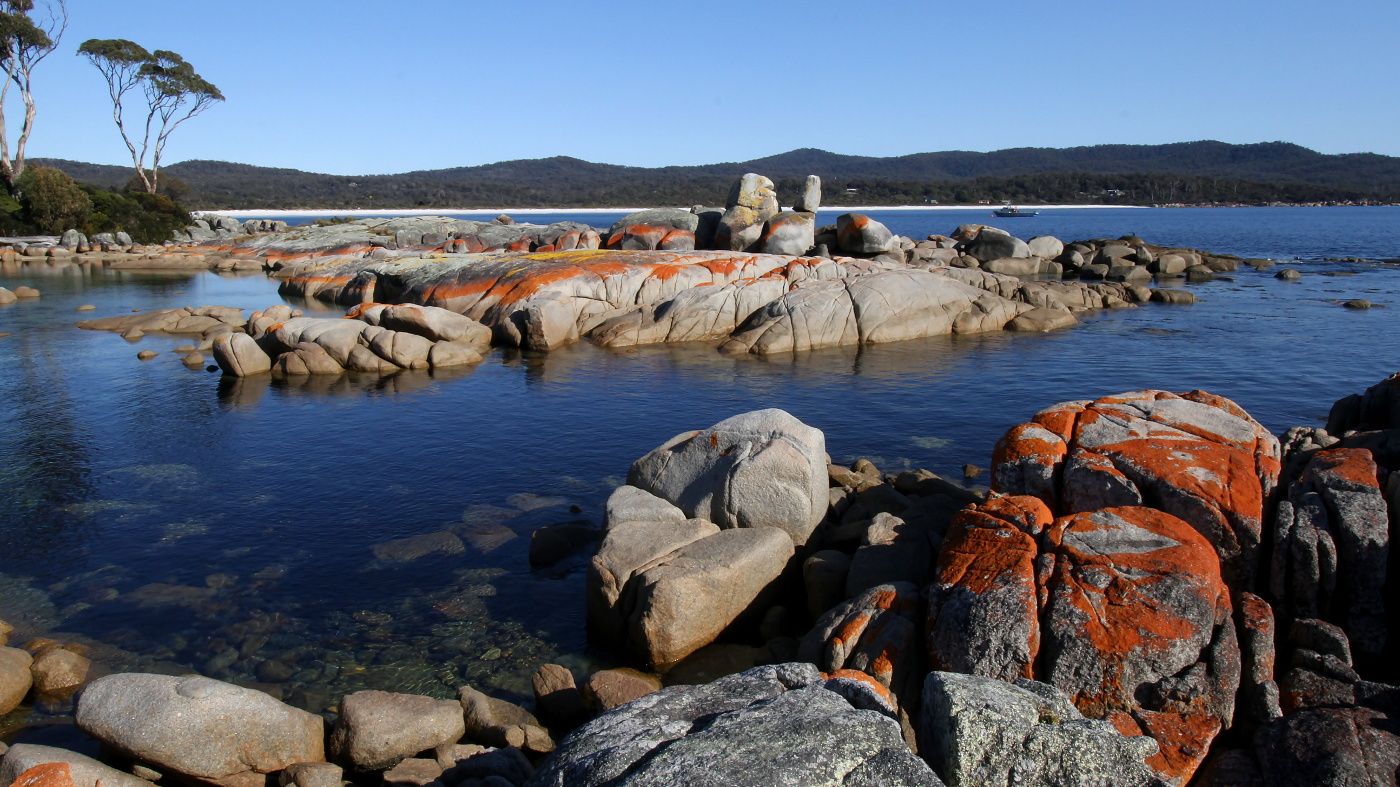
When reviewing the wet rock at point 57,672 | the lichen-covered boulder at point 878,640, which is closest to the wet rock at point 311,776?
the wet rock at point 57,672

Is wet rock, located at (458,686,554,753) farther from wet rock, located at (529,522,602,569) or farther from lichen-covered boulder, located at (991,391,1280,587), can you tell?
lichen-covered boulder, located at (991,391,1280,587)

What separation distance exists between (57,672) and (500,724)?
589cm

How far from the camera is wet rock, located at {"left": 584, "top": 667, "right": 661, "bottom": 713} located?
10.4m

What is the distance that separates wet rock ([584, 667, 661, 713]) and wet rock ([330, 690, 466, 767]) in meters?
1.48

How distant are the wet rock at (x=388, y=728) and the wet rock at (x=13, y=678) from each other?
426cm

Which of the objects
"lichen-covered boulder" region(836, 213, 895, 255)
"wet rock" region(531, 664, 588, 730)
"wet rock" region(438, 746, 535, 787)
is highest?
"lichen-covered boulder" region(836, 213, 895, 255)

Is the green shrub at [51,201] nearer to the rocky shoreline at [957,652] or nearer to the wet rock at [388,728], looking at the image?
the rocky shoreline at [957,652]

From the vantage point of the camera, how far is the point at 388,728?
31.3 ft

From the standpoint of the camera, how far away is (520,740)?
962cm

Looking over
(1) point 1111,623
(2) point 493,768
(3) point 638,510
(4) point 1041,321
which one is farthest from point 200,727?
(4) point 1041,321

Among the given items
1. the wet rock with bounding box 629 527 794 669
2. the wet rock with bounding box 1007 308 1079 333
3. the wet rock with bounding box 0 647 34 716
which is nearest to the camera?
the wet rock with bounding box 0 647 34 716

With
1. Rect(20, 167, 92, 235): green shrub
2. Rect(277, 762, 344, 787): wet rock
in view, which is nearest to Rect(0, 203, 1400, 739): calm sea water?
Rect(277, 762, 344, 787): wet rock

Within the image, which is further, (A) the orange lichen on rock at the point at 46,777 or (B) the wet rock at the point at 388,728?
(B) the wet rock at the point at 388,728

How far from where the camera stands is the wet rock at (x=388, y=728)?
31.0 feet
